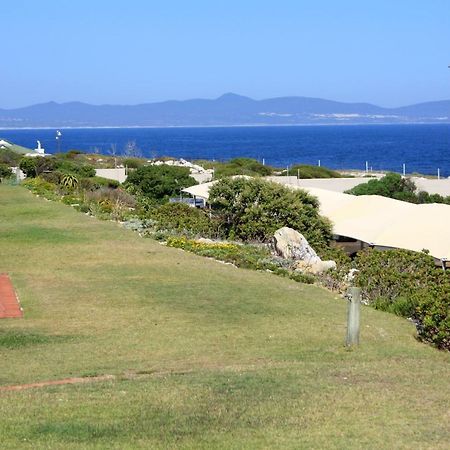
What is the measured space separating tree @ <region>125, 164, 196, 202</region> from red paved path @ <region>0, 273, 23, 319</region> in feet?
77.3

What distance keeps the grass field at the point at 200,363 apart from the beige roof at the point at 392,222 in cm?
543

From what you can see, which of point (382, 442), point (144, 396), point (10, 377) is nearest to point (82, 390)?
point (144, 396)

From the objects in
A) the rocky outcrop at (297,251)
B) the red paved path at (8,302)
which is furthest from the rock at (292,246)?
the red paved path at (8,302)

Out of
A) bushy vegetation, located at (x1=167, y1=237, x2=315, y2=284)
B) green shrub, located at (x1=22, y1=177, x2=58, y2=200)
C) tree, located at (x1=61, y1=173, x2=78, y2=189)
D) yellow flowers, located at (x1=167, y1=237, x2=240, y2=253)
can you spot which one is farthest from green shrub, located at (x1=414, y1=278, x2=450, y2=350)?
tree, located at (x1=61, y1=173, x2=78, y2=189)

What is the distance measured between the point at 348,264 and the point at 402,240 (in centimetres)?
339

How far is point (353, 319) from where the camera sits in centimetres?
1213

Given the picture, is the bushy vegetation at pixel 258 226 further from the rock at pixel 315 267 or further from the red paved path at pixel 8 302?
the red paved path at pixel 8 302

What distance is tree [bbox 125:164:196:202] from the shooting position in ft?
135

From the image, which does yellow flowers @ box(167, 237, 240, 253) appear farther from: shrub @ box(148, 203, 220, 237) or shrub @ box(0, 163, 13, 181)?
shrub @ box(0, 163, 13, 181)

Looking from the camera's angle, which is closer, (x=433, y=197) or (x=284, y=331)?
(x=284, y=331)

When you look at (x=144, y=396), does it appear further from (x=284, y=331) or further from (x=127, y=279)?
(x=127, y=279)

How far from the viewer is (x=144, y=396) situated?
9.00 m

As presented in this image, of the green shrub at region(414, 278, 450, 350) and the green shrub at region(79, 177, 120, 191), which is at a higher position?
the green shrub at region(414, 278, 450, 350)

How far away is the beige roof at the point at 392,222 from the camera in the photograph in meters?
22.8
